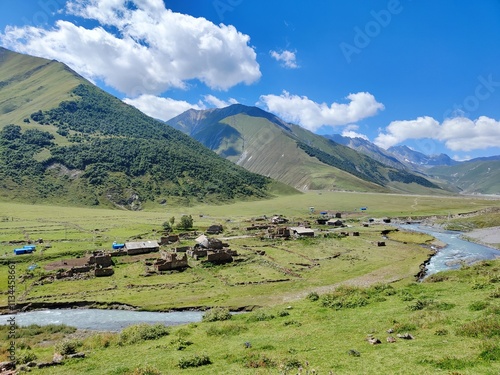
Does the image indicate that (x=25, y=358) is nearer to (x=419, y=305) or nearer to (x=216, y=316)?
(x=216, y=316)

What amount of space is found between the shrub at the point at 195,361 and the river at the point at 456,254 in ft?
181

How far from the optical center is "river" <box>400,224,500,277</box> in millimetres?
72175

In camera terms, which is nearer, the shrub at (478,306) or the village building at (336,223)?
the shrub at (478,306)

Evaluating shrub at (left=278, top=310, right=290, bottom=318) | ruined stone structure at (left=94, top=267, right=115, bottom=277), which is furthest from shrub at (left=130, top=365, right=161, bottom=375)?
ruined stone structure at (left=94, top=267, right=115, bottom=277)

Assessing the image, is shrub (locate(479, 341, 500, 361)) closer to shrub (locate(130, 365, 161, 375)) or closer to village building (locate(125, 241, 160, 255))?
shrub (locate(130, 365, 161, 375))

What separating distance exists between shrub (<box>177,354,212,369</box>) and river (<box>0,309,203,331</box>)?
2240 centimetres

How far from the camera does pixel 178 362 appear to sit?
2442cm

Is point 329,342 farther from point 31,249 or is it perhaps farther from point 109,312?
point 31,249

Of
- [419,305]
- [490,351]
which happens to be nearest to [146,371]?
[490,351]

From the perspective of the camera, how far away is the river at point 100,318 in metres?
45.7

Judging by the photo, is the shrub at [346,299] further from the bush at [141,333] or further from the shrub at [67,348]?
the shrub at [67,348]

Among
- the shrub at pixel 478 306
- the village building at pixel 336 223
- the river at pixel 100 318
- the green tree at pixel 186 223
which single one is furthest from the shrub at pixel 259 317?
the village building at pixel 336 223

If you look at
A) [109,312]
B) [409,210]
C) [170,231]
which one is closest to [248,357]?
[109,312]

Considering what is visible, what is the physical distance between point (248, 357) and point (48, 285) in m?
51.5
